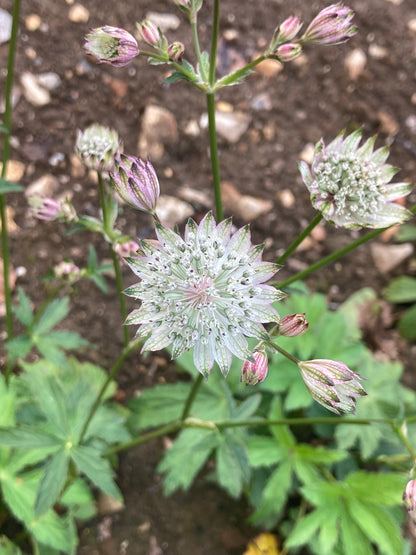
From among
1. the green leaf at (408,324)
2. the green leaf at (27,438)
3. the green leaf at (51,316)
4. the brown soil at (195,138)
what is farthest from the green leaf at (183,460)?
the green leaf at (408,324)

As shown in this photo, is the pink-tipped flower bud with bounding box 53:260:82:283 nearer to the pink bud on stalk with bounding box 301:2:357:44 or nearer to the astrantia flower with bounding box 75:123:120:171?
the astrantia flower with bounding box 75:123:120:171

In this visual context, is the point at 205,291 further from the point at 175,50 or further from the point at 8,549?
the point at 8,549

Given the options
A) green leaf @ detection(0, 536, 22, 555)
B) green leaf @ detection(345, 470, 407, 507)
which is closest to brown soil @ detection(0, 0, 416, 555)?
green leaf @ detection(0, 536, 22, 555)

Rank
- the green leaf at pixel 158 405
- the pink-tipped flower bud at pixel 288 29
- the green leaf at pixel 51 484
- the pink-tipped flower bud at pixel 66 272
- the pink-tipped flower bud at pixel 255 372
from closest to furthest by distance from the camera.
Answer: the pink-tipped flower bud at pixel 255 372 < the pink-tipped flower bud at pixel 288 29 < the green leaf at pixel 51 484 < the pink-tipped flower bud at pixel 66 272 < the green leaf at pixel 158 405

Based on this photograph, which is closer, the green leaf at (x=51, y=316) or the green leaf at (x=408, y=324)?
the green leaf at (x=51, y=316)

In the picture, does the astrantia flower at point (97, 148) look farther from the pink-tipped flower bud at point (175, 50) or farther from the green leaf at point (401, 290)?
the green leaf at point (401, 290)

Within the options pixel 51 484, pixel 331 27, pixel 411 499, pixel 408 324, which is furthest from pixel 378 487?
pixel 331 27

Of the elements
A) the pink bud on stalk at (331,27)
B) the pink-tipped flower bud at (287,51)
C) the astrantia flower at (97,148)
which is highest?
the pink bud on stalk at (331,27)
